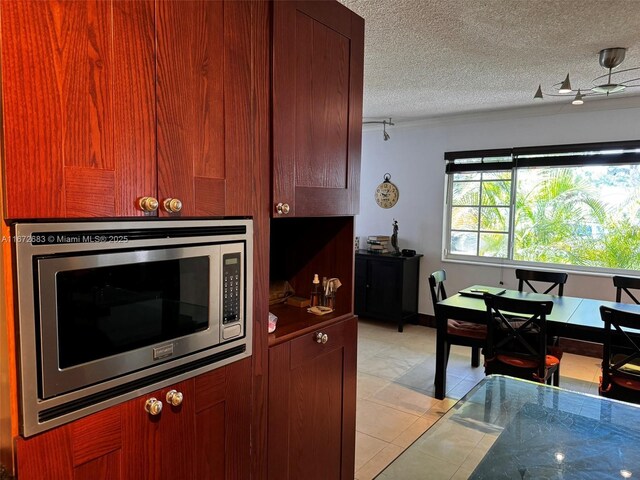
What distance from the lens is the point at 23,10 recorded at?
875 mm

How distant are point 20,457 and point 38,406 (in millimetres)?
106

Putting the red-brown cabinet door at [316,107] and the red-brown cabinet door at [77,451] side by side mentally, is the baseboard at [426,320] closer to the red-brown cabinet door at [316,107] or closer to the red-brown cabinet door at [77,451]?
the red-brown cabinet door at [316,107]

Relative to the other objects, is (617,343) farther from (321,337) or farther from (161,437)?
(161,437)

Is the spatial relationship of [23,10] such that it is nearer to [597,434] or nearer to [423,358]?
[597,434]

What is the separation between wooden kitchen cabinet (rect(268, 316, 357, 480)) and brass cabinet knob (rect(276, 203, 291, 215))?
0.48 meters

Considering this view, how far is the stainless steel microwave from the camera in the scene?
92 cm

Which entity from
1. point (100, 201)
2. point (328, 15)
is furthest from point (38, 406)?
point (328, 15)

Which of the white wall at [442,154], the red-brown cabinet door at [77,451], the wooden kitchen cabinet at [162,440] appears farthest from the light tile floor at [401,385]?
the red-brown cabinet door at [77,451]

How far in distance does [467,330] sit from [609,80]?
211cm

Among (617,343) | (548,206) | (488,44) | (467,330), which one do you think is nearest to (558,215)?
(548,206)

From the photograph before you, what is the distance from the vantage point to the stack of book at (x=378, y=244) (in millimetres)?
5449

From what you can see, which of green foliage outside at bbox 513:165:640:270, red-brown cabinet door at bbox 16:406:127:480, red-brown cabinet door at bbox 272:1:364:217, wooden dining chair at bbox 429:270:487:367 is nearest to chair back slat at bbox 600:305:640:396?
wooden dining chair at bbox 429:270:487:367

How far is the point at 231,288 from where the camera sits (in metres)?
1.38

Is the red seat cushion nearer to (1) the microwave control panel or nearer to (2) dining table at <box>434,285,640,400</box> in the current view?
(2) dining table at <box>434,285,640,400</box>
